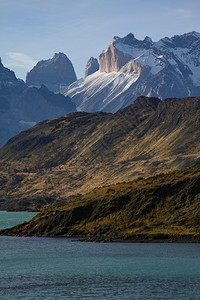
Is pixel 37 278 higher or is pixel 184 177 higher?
pixel 184 177

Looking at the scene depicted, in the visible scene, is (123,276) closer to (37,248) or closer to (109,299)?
(109,299)

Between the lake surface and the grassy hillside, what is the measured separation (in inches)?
480

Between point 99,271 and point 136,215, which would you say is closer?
point 99,271

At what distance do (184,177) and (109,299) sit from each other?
3691 inches

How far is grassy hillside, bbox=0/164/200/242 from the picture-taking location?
15175 centimetres

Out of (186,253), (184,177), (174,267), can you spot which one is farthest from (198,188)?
(174,267)

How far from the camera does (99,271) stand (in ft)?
348

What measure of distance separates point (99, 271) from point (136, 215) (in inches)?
2239

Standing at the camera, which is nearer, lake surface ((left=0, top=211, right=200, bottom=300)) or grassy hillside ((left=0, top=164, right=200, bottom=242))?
lake surface ((left=0, top=211, right=200, bottom=300))

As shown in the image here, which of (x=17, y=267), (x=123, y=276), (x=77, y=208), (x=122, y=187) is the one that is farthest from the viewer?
(x=122, y=187)

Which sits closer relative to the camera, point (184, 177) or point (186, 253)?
point (186, 253)

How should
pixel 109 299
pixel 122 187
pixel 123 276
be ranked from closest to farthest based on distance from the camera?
pixel 109 299
pixel 123 276
pixel 122 187

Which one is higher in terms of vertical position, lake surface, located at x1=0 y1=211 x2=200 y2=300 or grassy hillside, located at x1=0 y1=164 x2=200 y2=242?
grassy hillside, located at x1=0 y1=164 x2=200 y2=242

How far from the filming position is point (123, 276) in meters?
100
